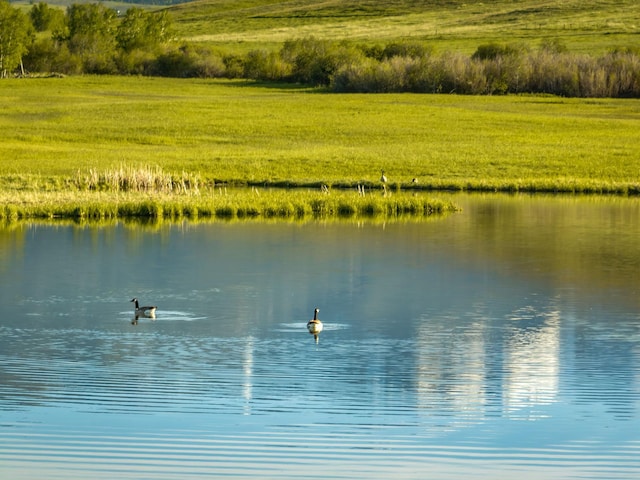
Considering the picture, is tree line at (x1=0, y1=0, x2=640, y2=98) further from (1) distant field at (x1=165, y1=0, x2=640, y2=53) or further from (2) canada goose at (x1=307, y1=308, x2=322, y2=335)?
(2) canada goose at (x1=307, y1=308, x2=322, y2=335)

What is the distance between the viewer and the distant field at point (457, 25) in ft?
Answer: 484

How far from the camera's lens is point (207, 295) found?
84.8ft

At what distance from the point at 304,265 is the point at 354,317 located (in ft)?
23.4

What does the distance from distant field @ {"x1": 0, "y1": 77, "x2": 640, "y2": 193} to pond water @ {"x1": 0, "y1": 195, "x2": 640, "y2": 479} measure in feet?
53.8

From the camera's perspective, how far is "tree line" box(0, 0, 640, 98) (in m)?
93.9

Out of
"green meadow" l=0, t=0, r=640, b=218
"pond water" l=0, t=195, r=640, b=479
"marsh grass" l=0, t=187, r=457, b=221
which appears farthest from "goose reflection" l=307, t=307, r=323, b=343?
"green meadow" l=0, t=0, r=640, b=218

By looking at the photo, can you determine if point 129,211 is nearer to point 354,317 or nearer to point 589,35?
point 354,317

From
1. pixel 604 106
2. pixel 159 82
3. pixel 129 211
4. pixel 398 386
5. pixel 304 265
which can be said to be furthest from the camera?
pixel 159 82

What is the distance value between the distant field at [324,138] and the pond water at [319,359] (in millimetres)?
16408

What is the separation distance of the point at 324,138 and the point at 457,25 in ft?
349

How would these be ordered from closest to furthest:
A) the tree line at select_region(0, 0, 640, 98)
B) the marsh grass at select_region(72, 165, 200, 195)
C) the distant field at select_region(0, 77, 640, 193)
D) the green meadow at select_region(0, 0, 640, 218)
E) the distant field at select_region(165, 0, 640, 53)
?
the green meadow at select_region(0, 0, 640, 218) < the marsh grass at select_region(72, 165, 200, 195) < the distant field at select_region(0, 77, 640, 193) < the tree line at select_region(0, 0, 640, 98) < the distant field at select_region(165, 0, 640, 53)

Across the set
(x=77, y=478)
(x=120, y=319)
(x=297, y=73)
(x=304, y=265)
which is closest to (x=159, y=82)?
(x=297, y=73)

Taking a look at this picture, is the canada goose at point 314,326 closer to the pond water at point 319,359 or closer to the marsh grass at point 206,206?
the pond water at point 319,359

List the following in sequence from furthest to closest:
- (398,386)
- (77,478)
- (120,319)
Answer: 1. (120,319)
2. (398,386)
3. (77,478)
